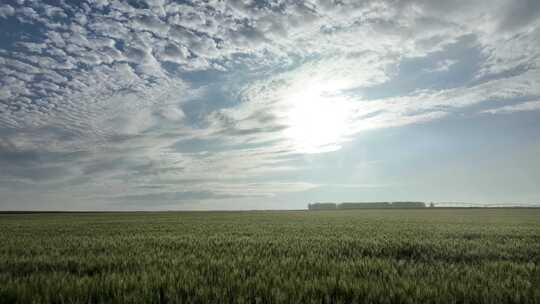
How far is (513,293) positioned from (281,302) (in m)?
3.07

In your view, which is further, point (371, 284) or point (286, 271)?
point (286, 271)

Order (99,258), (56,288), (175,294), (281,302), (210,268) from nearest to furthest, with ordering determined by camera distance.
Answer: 1. (281,302)
2. (175,294)
3. (56,288)
4. (210,268)
5. (99,258)

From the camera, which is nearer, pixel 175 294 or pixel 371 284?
pixel 175 294

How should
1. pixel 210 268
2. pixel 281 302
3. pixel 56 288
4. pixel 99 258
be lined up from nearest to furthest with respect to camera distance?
1. pixel 281 302
2. pixel 56 288
3. pixel 210 268
4. pixel 99 258

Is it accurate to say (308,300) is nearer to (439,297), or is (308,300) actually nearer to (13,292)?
(439,297)

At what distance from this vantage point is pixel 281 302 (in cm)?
376

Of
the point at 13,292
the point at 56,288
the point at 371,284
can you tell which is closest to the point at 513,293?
the point at 371,284

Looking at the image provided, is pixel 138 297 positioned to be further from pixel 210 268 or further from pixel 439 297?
pixel 439 297

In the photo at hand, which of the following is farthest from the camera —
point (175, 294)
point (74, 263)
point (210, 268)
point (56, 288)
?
point (74, 263)

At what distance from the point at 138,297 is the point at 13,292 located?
1798 millimetres

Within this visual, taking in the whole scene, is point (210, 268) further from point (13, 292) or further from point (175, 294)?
point (13, 292)

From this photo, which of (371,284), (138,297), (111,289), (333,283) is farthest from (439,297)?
(111,289)

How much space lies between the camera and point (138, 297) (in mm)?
3938

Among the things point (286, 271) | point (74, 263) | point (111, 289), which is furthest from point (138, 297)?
point (74, 263)
